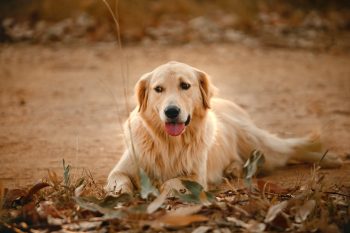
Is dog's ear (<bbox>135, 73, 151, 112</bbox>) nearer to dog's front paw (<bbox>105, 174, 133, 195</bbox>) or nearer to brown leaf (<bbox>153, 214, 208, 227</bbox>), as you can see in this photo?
dog's front paw (<bbox>105, 174, 133, 195</bbox>)

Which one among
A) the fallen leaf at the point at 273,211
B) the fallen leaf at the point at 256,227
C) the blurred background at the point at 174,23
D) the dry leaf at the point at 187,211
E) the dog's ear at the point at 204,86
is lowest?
the fallen leaf at the point at 256,227

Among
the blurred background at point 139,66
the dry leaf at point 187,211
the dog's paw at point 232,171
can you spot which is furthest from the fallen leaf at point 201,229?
the dog's paw at point 232,171

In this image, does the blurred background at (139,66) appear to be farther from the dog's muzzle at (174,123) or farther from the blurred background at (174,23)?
the dog's muzzle at (174,123)

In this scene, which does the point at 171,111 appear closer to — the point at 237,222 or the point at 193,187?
the point at 193,187

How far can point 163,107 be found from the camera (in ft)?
15.1

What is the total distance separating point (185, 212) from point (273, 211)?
52cm

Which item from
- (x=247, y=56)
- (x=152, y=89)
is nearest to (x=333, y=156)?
(x=152, y=89)

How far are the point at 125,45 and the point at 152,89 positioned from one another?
9574 millimetres

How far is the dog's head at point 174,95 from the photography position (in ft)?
15.2

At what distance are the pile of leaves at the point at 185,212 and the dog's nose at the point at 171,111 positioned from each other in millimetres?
1025

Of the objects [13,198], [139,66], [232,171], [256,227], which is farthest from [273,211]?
[139,66]

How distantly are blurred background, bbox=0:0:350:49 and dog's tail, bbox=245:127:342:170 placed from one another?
27.9ft

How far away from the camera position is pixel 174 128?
4699 millimetres

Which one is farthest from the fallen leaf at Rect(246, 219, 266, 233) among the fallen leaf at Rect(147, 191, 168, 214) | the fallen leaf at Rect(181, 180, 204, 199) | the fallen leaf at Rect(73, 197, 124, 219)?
the fallen leaf at Rect(73, 197, 124, 219)
